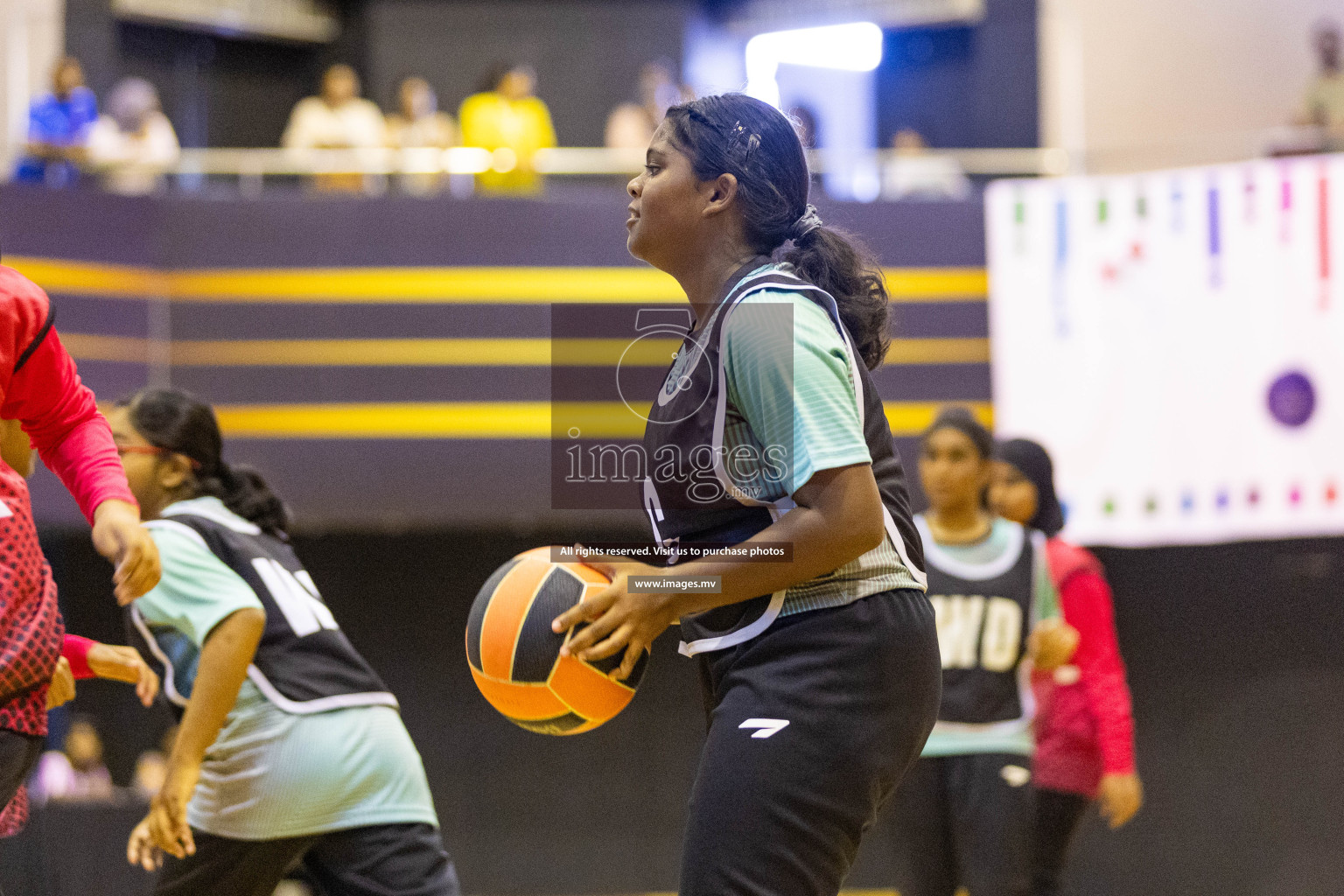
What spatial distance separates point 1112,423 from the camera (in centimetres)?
718

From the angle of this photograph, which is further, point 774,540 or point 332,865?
point 332,865

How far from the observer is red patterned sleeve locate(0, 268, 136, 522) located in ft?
6.98

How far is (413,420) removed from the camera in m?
7.75

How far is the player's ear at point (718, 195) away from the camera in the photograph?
2172mm

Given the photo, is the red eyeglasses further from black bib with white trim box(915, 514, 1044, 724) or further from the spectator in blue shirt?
the spectator in blue shirt

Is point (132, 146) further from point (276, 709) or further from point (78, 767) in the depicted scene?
point (276, 709)

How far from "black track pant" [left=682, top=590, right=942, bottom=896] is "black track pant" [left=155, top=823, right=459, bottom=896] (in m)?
1.13

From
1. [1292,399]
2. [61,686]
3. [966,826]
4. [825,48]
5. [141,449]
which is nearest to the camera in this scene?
[61,686]

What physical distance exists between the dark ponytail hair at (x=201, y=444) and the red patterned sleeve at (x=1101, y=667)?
8.47ft

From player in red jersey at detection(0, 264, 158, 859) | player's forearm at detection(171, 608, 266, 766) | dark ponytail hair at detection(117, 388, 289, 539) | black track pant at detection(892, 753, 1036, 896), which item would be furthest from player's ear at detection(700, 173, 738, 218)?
black track pant at detection(892, 753, 1036, 896)

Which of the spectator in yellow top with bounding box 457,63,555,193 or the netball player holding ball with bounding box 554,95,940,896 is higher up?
the spectator in yellow top with bounding box 457,63,555,193

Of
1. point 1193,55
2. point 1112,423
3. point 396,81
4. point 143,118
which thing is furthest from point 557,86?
point 1112,423

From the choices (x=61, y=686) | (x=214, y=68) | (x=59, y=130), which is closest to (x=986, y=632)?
(x=61, y=686)

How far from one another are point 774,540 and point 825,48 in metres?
11.0
